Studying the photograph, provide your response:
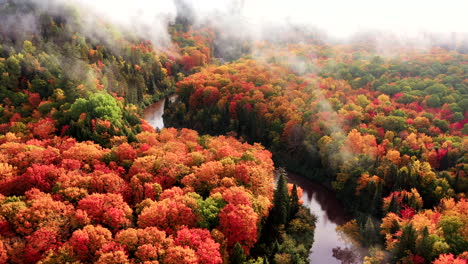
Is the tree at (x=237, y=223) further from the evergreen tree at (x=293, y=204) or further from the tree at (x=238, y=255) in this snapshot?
the evergreen tree at (x=293, y=204)

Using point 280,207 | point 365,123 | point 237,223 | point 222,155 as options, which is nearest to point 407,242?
point 280,207

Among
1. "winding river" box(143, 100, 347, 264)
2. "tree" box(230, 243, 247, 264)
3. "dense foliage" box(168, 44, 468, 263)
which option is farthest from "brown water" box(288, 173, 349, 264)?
"tree" box(230, 243, 247, 264)

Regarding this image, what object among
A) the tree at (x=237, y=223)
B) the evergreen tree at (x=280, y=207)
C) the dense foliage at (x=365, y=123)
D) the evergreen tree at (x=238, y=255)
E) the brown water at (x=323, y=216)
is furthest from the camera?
the dense foliage at (x=365, y=123)

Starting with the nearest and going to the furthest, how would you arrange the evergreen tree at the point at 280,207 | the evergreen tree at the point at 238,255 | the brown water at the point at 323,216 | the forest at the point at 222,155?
the forest at the point at 222,155 < the evergreen tree at the point at 238,255 < the evergreen tree at the point at 280,207 < the brown water at the point at 323,216

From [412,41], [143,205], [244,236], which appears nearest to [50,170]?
[143,205]

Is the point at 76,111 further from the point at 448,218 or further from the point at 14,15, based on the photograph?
the point at 448,218

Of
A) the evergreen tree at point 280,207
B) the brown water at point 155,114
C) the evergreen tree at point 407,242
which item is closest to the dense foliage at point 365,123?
the evergreen tree at point 407,242

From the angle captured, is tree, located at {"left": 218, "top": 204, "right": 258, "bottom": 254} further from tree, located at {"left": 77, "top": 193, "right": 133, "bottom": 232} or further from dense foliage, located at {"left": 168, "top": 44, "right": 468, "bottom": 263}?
dense foliage, located at {"left": 168, "top": 44, "right": 468, "bottom": 263}
